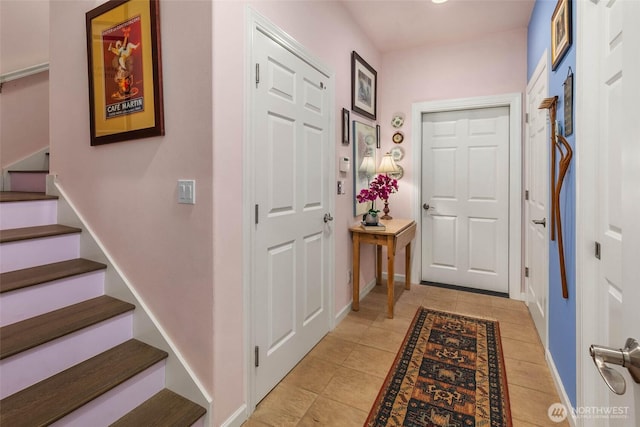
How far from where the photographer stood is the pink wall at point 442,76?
316 cm

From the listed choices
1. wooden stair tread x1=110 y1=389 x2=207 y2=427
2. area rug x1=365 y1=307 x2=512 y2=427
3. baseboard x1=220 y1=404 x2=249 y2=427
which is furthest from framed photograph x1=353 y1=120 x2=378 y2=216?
wooden stair tread x1=110 y1=389 x2=207 y2=427

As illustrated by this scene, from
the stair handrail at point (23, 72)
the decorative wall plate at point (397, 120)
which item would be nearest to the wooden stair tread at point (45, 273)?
the stair handrail at point (23, 72)

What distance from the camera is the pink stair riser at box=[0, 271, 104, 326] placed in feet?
4.75

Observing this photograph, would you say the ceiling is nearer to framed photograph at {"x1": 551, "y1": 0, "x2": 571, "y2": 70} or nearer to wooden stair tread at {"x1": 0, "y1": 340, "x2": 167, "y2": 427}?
framed photograph at {"x1": 551, "y1": 0, "x2": 571, "y2": 70}

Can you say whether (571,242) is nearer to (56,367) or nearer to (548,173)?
(548,173)

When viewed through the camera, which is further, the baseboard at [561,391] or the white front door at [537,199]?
the white front door at [537,199]

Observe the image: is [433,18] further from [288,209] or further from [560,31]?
[288,209]

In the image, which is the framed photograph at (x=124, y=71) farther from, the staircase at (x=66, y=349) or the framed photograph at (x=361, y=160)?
the framed photograph at (x=361, y=160)

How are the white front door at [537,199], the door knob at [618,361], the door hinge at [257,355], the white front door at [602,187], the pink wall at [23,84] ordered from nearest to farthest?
the door knob at [618,361] → the white front door at [602,187] → the door hinge at [257,355] → the white front door at [537,199] → the pink wall at [23,84]

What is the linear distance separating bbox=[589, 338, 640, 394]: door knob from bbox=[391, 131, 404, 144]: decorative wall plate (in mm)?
3276

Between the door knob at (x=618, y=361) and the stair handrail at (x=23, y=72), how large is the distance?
13.4 ft

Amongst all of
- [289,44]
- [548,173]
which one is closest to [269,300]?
[289,44]

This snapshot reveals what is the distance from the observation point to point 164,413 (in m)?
1.42

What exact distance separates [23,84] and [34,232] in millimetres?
1967
